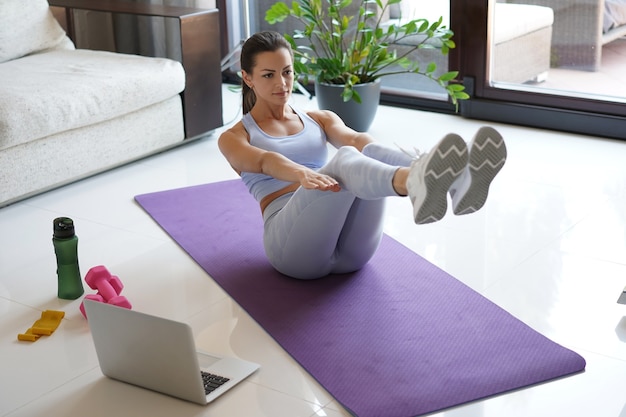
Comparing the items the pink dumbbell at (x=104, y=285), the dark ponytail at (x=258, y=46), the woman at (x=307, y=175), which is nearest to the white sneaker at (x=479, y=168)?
the woman at (x=307, y=175)

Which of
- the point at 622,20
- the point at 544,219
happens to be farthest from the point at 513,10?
the point at 544,219

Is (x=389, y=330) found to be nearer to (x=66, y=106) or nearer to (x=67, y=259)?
(x=67, y=259)

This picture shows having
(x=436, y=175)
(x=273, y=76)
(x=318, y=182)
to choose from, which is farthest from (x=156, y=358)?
(x=273, y=76)

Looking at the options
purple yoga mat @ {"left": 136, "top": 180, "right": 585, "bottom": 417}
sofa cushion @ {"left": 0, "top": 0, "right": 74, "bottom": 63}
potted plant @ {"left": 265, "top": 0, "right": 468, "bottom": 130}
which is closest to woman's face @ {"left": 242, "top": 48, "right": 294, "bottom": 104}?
purple yoga mat @ {"left": 136, "top": 180, "right": 585, "bottom": 417}

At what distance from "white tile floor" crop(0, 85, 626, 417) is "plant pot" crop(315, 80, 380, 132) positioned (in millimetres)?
169

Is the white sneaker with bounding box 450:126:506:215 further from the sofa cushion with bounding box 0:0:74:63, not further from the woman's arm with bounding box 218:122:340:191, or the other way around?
the sofa cushion with bounding box 0:0:74:63

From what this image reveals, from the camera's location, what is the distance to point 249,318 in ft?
8.23

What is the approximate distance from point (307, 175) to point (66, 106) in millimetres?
1459

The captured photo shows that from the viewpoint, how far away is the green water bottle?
2.58 meters

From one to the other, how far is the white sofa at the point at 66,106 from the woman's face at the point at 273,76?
1.07 metres

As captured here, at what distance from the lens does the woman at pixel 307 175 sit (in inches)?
88.6

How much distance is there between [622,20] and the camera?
3910 mm

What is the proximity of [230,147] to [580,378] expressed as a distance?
1.15m

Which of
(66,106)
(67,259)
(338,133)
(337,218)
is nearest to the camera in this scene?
(337,218)
